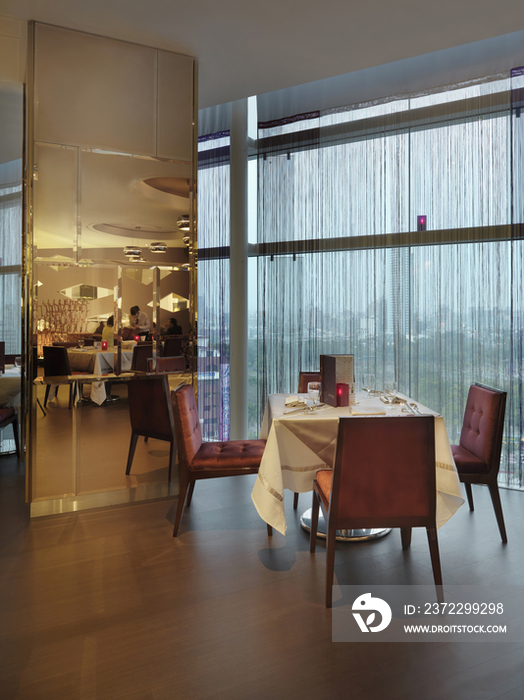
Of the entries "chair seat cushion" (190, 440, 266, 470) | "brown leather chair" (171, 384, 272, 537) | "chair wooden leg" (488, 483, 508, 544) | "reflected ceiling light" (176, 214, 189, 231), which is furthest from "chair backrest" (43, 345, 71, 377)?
"chair wooden leg" (488, 483, 508, 544)

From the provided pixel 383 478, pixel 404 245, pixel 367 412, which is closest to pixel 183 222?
pixel 404 245

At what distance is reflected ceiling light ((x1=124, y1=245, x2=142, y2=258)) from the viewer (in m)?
3.85

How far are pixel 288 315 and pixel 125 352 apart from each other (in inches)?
74.3

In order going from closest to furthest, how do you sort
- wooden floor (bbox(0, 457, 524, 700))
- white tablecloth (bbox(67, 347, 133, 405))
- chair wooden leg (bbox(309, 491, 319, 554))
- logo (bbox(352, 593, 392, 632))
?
wooden floor (bbox(0, 457, 524, 700)), logo (bbox(352, 593, 392, 632)), chair wooden leg (bbox(309, 491, 319, 554)), white tablecloth (bbox(67, 347, 133, 405))

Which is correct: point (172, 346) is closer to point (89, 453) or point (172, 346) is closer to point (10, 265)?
point (89, 453)

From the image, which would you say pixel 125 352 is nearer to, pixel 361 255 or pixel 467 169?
pixel 361 255

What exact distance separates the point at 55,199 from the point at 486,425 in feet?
10.9

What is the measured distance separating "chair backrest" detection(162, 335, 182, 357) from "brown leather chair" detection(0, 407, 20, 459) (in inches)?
72.4

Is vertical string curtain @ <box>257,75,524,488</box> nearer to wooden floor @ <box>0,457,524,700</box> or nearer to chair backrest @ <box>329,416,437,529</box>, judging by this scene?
wooden floor @ <box>0,457,524,700</box>

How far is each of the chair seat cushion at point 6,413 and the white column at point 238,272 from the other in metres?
2.16

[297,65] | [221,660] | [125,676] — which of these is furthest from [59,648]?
[297,65]

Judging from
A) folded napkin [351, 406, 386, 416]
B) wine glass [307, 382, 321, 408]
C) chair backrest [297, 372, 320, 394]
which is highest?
chair backrest [297, 372, 320, 394]

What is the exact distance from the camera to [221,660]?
2.07 m

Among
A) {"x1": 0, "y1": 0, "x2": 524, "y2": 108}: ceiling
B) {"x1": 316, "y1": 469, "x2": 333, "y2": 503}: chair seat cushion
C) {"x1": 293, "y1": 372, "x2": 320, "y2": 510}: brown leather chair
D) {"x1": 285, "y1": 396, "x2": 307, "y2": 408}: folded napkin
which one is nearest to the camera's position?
{"x1": 316, "y1": 469, "x2": 333, "y2": 503}: chair seat cushion
